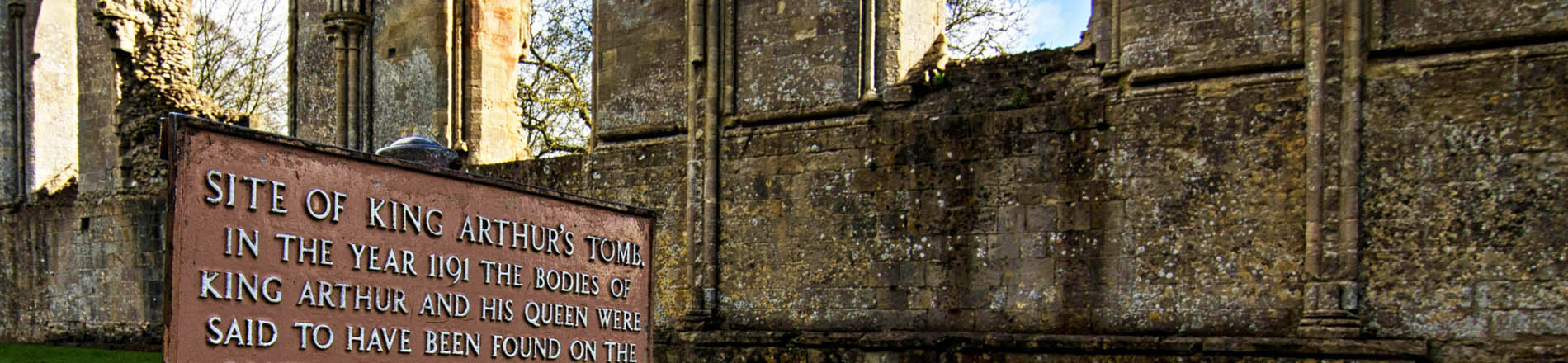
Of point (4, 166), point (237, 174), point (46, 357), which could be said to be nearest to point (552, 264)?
point (237, 174)

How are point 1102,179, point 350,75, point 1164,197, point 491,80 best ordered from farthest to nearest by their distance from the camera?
point 350,75 < point 491,80 < point 1102,179 < point 1164,197

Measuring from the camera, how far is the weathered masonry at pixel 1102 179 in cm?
898

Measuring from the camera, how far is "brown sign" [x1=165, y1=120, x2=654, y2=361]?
404 cm

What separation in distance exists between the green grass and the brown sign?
31.0 ft

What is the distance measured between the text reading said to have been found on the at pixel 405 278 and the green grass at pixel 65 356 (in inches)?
371

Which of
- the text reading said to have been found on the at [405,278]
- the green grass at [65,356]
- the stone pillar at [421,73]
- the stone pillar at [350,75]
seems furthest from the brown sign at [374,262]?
the stone pillar at [350,75]

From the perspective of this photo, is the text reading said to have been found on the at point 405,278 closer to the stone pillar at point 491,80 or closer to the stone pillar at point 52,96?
the stone pillar at point 491,80

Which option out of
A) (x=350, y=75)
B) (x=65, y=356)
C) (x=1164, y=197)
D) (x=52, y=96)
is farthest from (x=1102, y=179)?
(x=52, y=96)

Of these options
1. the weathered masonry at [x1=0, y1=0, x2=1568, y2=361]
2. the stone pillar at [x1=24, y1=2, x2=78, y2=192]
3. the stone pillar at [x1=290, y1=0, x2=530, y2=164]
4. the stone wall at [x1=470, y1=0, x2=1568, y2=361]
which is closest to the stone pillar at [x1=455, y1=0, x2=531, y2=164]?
the stone pillar at [x1=290, y1=0, x2=530, y2=164]

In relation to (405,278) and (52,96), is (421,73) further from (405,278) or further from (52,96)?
(405,278)

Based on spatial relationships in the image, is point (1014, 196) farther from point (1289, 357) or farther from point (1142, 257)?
point (1289, 357)

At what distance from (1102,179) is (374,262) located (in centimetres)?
674

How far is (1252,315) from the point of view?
966 centimetres

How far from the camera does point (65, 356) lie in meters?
13.9
